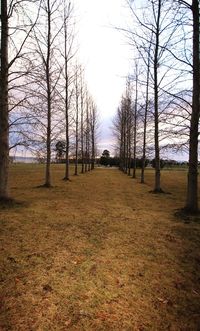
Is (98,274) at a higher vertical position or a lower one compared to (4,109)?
lower

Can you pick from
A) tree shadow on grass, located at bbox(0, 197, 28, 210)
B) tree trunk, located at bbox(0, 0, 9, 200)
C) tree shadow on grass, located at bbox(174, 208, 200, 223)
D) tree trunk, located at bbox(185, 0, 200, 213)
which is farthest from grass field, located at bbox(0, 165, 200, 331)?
tree trunk, located at bbox(0, 0, 9, 200)

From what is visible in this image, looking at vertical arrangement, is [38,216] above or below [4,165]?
below

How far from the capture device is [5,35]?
30.3ft

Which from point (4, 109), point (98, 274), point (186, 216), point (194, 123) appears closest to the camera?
point (98, 274)

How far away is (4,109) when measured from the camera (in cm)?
945

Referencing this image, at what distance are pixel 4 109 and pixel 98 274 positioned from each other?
653cm

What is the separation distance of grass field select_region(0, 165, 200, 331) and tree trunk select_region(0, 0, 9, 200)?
66.7 inches

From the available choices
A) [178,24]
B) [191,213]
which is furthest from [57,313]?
[178,24]

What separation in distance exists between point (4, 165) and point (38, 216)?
2.40 metres

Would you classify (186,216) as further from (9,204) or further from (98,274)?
(9,204)

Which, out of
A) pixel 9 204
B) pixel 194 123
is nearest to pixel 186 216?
pixel 194 123

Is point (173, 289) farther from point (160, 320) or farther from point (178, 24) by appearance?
point (178, 24)

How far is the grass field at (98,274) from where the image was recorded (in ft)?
12.2

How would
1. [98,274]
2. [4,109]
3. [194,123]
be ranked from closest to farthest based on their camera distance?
[98,274] < [194,123] < [4,109]
